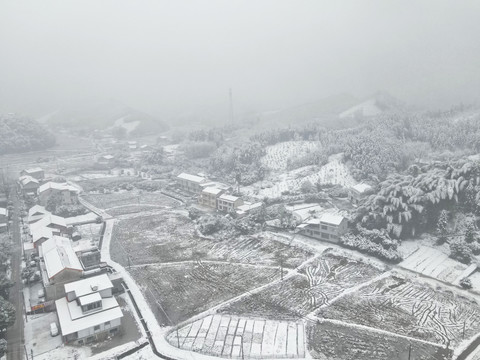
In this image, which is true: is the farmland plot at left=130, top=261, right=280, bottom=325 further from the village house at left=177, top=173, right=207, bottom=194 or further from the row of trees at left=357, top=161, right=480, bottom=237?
the village house at left=177, top=173, right=207, bottom=194

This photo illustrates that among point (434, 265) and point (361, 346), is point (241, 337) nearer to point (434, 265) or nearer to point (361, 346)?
point (361, 346)

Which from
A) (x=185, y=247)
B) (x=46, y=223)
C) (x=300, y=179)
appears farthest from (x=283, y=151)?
(x=46, y=223)

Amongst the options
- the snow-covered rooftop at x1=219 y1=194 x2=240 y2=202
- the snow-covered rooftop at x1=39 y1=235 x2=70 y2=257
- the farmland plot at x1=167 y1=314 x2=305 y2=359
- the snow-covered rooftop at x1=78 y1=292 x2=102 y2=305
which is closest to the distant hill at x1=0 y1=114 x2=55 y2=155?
the snow-covered rooftop at x1=219 y1=194 x2=240 y2=202

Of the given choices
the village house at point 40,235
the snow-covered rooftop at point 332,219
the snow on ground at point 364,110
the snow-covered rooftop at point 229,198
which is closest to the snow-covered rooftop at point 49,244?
the village house at point 40,235

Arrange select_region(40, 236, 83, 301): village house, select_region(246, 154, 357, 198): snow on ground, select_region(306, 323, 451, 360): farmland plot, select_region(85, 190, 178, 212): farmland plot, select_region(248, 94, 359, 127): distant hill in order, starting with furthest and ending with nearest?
select_region(248, 94, 359, 127): distant hill, select_region(246, 154, 357, 198): snow on ground, select_region(85, 190, 178, 212): farmland plot, select_region(40, 236, 83, 301): village house, select_region(306, 323, 451, 360): farmland plot

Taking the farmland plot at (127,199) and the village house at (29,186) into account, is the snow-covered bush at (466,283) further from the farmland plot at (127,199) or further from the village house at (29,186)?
the village house at (29,186)

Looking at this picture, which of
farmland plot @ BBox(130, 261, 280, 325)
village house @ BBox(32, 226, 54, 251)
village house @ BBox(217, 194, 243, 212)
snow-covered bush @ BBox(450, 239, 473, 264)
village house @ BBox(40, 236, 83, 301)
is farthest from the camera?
village house @ BBox(217, 194, 243, 212)
